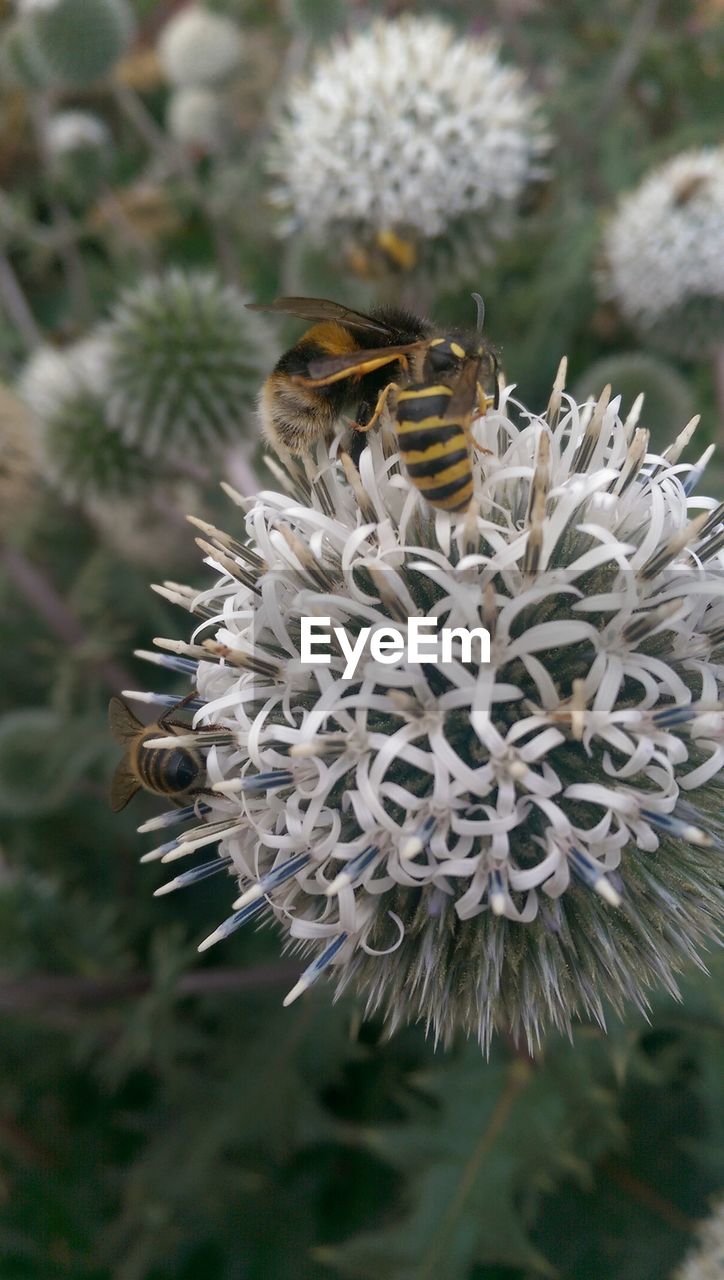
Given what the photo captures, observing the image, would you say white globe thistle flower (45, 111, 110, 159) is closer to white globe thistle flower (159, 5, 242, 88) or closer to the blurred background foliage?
the blurred background foliage

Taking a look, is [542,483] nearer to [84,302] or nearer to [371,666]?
[371,666]

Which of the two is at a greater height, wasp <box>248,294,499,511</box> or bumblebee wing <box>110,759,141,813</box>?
wasp <box>248,294,499,511</box>

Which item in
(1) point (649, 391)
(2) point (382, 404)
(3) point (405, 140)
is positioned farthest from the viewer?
(1) point (649, 391)

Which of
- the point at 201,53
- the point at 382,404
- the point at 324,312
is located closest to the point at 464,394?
the point at 382,404

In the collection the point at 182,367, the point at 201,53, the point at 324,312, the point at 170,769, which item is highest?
the point at 201,53

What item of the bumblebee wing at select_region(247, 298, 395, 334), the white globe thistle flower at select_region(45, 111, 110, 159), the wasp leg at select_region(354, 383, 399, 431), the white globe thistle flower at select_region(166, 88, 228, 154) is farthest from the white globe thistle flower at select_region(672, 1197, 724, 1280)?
the white globe thistle flower at select_region(166, 88, 228, 154)

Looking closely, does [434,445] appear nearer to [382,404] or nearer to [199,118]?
[382,404]

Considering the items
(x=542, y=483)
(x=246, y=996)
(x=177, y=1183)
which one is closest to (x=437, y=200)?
(x=542, y=483)
